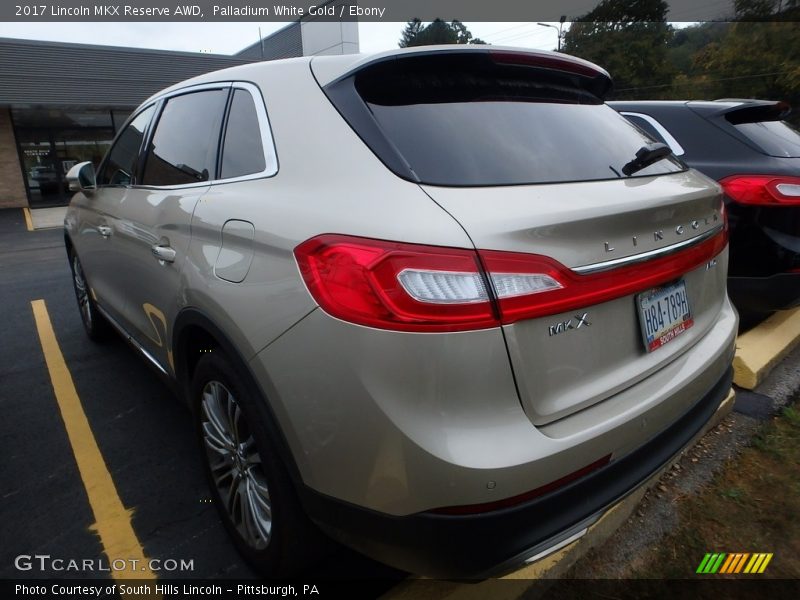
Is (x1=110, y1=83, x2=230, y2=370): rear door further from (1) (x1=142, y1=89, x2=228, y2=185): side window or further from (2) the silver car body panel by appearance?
(2) the silver car body panel

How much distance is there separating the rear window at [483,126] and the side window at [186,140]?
0.85 meters

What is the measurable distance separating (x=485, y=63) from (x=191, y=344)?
1537 mm

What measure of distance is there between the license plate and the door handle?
1.73m

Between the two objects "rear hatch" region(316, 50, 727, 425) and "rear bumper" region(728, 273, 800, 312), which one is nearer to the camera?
"rear hatch" region(316, 50, 727, 425)

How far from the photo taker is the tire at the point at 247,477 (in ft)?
5.51

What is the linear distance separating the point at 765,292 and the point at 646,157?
1843 mm

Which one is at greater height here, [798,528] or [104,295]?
[104,295]

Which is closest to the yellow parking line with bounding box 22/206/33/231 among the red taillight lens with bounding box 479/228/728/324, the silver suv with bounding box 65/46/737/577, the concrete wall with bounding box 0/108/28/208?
the concrete wall with bounding box 0/108/28/208

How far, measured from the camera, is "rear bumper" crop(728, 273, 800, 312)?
319cm

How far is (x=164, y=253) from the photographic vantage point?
2.25m

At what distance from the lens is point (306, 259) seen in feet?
4.85

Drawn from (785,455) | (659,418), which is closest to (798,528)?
(785,455)

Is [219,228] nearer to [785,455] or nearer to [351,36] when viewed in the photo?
[785,455]

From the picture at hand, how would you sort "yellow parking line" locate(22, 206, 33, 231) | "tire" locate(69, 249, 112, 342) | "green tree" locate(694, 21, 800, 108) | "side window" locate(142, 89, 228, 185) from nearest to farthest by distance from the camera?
1. "side window" locate(142, 89, 228, 185)
2. "tire" locate(69, 249, 112, 342)
3. "yellow parking line" locate(22, 206, 33, 231)
4. "green tree" locate(694, 21, 800, 108)
